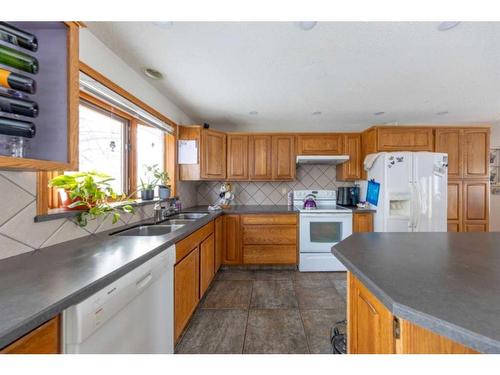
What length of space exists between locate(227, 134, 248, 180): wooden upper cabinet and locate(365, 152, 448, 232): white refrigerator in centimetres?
187

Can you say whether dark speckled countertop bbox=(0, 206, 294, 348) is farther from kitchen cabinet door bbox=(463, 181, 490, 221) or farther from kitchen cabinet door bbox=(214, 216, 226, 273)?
kitchen cabinet door bbox=(463, 181, 490, 221)

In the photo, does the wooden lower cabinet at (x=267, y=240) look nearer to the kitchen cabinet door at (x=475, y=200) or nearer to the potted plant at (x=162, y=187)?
the potted plant at (x=162, y=187)

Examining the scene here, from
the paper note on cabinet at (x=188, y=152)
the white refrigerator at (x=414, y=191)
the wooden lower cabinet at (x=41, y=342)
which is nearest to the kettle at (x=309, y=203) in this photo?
the white refrigerator at (x=414, y=191)

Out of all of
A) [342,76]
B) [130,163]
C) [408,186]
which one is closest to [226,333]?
[130,163]

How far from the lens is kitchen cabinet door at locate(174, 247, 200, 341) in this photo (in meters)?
1.47

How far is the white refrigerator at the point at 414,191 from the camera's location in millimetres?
2635

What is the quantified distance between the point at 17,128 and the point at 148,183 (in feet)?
4.84

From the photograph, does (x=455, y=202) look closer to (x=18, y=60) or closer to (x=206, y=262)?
(x=206, y=262)

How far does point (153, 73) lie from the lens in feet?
6.40

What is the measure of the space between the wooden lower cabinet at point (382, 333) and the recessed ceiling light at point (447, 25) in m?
1.67

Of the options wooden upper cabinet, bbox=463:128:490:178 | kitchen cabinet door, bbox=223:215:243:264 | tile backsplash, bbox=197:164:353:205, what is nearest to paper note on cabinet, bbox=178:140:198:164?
tile backsplash, bbox=197:164:353:205

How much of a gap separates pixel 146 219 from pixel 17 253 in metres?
1.08

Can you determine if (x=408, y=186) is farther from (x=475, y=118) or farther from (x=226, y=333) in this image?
(x=226, y=333)
